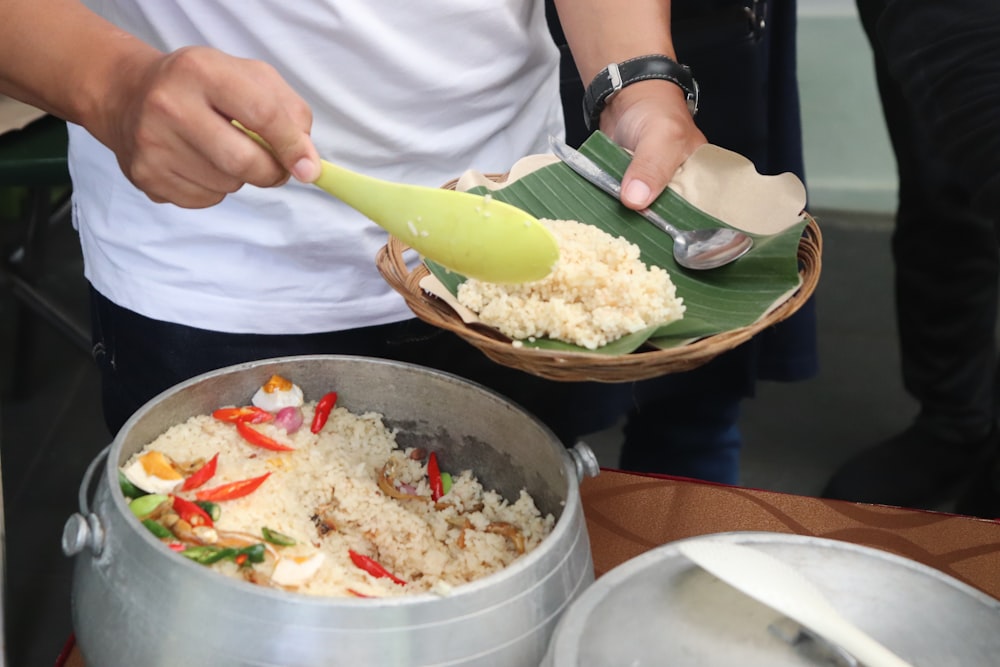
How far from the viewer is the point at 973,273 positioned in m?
2.43

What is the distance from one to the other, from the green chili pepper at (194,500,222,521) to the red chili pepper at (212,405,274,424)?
11 cm

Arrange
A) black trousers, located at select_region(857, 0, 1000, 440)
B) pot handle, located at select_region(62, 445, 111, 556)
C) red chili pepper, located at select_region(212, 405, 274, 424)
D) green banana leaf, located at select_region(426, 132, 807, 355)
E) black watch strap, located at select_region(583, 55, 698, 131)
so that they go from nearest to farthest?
1. pot handle, located at select_region(62, 445, 111, 556)
2. red chili pepper, located at select_region(212, 405, 274, 424)
3. green banana leaf, located at select_region(426, 132, 807, 355)
4. black watch strap, located at select_region(583, 55, 698, 131)
5. black trousers, located at select_region(857, 0, 1000, 440)

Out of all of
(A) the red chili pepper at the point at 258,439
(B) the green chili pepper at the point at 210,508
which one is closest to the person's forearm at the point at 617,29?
(A) the red chili pepper at the point at 258,439

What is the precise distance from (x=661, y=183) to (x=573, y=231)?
0.15m

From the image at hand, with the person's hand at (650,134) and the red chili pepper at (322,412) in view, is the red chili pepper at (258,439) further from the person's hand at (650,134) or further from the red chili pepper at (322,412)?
the person's hand at (650,134)

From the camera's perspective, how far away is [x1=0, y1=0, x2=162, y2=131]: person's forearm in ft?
3.22

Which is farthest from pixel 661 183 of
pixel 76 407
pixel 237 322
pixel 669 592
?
pixel 76 407

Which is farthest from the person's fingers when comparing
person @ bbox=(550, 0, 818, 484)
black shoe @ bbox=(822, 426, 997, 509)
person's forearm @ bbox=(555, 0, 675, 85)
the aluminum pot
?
black shoe @ bbox=(822, 426, 997, 509)

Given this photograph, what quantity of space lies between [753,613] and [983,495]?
2.13 metres

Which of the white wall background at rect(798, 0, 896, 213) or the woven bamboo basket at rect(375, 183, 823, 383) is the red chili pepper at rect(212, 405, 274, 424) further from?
the white wall background at rect(798, 0, 896, 213)

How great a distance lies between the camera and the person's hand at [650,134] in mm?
1232

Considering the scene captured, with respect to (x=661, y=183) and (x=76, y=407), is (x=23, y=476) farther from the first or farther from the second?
(x=661, y=183)

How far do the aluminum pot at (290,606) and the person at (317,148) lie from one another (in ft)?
1.07

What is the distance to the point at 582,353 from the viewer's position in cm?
94
